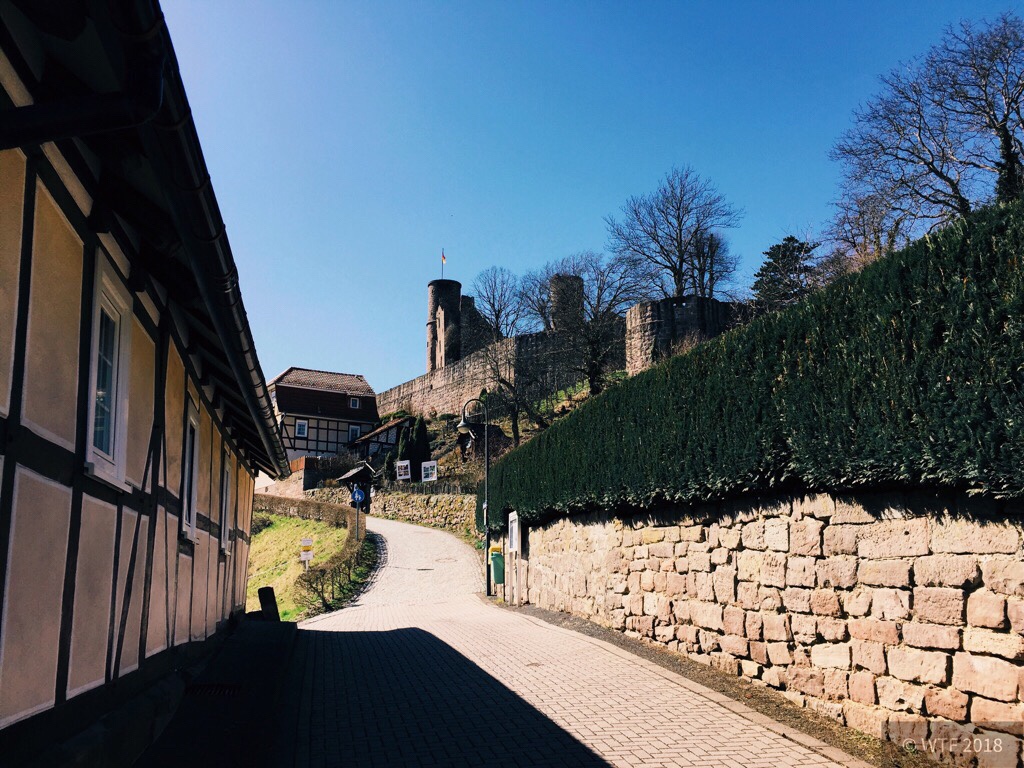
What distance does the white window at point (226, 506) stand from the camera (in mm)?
11297

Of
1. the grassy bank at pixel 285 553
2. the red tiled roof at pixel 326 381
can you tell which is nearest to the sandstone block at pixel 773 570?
the grassy bank at pixel 285 553

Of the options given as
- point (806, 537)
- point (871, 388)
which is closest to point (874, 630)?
point (806, 537)

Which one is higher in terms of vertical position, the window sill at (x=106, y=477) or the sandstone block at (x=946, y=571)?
the window sill at (x=106, y=477)

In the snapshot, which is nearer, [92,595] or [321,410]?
[92,595]

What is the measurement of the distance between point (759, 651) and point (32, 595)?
6205 millimetres

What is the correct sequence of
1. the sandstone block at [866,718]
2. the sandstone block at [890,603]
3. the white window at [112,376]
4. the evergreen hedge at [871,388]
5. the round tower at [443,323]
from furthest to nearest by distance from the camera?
1. the round tower at [443,323]
2. the sandstone block at [866,718]
3. the sandstone block at [890,603]
4. the evergreen hedge at [871,388]
5. the white window at [112,376]

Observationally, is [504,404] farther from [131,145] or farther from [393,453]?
[131,145]

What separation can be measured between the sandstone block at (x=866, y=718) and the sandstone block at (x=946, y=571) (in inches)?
41.3

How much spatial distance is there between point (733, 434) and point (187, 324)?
4.93 meters

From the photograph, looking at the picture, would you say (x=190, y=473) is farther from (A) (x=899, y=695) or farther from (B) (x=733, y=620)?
(A) (x=899, y=695)

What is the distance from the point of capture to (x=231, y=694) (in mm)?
6855

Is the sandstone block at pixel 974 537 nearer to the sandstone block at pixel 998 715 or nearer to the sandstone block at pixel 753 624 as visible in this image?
the sandstone block at pixel 998 715

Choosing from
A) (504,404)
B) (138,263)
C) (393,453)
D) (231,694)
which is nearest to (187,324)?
(138,263)

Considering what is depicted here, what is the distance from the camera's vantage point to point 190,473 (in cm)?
843
